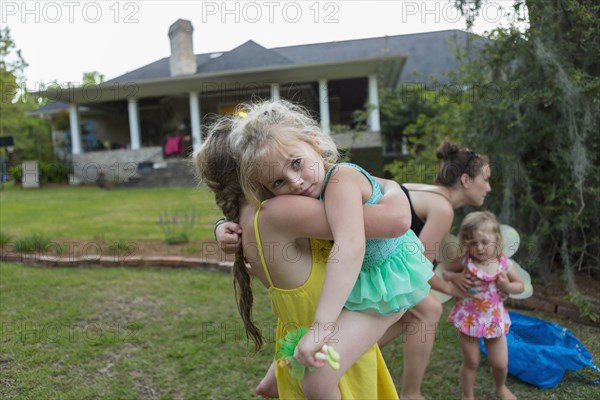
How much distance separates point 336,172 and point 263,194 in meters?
0.27

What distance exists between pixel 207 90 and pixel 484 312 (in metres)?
16.1

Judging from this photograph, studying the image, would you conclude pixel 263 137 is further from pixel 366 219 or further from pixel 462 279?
pixel 462 279

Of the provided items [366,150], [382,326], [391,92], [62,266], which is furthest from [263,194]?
[366,150]

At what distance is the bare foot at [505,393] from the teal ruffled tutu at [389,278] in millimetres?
1337

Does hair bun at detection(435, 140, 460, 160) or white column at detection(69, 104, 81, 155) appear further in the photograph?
white column at detection(69, 104, 81, 155)

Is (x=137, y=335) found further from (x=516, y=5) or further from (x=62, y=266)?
(x=516, y=5)

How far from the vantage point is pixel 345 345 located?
1527 mm

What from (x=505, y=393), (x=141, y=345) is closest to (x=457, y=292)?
(x=505, y=393)

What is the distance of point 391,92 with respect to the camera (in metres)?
6.75

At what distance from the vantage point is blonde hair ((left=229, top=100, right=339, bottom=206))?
1.50 meters

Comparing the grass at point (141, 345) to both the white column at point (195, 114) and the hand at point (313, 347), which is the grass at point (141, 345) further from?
the white column at point (195, 114)

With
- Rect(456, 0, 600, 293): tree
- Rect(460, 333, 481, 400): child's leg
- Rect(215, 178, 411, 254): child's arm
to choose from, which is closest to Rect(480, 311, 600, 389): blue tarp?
Rect(460, 333, 481, 400): child's leg

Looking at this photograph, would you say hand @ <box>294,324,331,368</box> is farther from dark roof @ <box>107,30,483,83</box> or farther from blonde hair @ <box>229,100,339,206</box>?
dark roof @ <box>107,30,483,83</box>

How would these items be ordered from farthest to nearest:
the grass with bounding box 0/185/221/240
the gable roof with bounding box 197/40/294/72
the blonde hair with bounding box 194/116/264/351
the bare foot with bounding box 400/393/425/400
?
the gable roof with bounding box 197/40/294/72 → the grass with bounding box 0/185/221/240 → the bare foot with bounding box 400/393/425/400 → the blonde hair with bounding box 194/116/264/351
